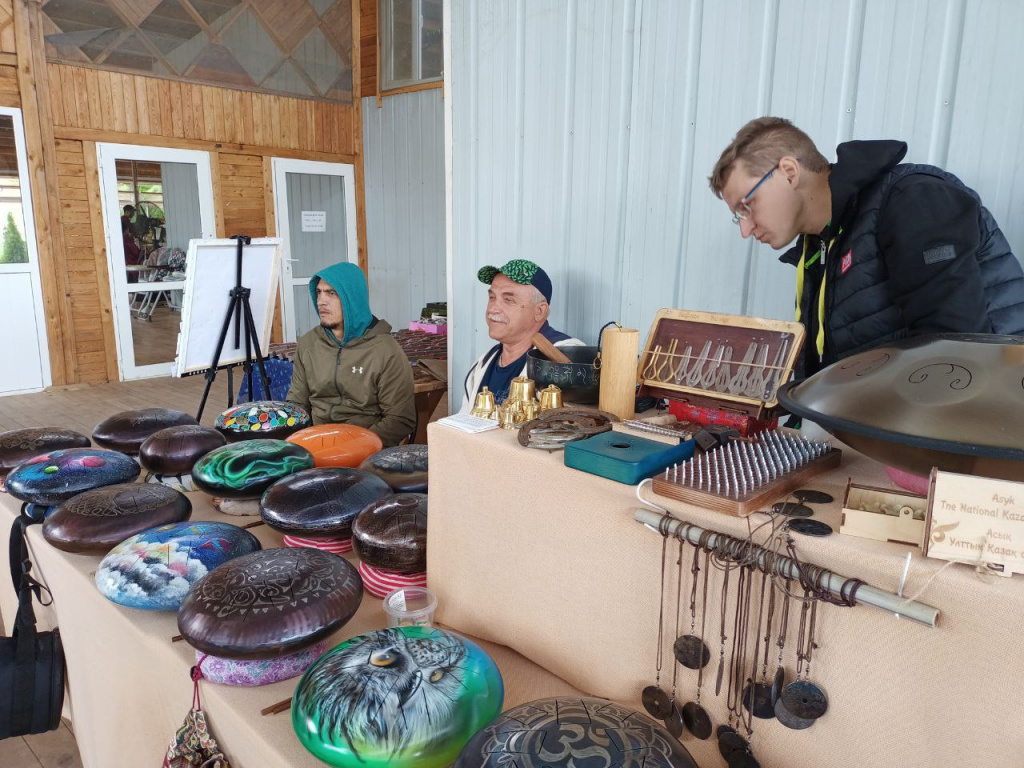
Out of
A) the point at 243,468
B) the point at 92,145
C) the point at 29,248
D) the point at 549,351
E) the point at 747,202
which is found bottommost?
the point at 243,468

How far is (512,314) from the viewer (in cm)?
239

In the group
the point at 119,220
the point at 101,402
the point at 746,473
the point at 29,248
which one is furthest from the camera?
the point at 119,220

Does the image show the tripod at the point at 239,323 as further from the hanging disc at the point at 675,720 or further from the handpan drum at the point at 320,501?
the hanging disc at the point at 675,720

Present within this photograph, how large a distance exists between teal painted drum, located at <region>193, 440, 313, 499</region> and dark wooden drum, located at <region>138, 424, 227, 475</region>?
106 millimetres

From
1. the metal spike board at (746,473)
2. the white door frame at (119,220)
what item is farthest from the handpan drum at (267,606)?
the white door frame at (119,220)

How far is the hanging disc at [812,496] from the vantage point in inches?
34.1

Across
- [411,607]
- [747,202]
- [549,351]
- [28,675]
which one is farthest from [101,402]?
[747,202]

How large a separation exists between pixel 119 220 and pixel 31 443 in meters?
5.23

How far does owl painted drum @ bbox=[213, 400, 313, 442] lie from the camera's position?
7.00 feet

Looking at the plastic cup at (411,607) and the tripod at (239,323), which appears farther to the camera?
the tripod at (239,323)

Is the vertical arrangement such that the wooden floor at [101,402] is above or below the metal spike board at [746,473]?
below

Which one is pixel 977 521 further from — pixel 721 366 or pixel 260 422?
pixel 260 422

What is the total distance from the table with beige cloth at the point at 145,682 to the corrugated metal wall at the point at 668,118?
4.85 ft

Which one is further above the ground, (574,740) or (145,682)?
(574,740)
